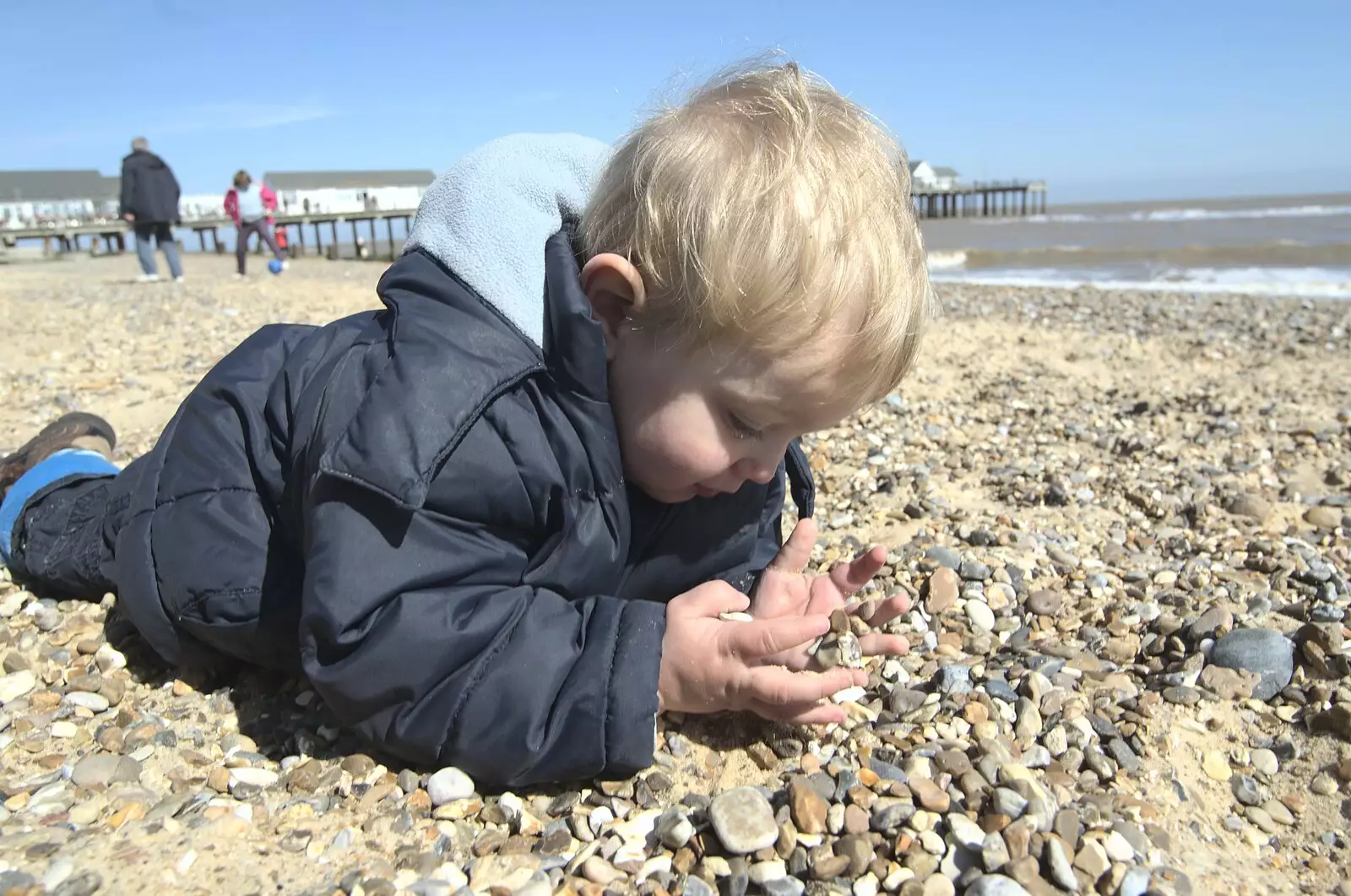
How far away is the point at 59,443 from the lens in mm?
3756

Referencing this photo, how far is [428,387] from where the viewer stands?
1935 mm

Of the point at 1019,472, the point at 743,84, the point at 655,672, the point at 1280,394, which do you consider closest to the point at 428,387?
the point at 655,672

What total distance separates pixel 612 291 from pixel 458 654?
85cm

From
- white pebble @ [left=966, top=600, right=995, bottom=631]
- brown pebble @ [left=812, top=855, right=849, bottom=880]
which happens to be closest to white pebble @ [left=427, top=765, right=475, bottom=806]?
brown pebble @ [left=812, top=855, right=849, bottom=880]

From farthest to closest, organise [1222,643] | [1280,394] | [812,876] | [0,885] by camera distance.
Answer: [1280,394]
[1222,643]
[812,876]
[0,885]

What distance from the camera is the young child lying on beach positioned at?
74.9 inches

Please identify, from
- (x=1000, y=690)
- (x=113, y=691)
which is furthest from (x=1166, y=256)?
(x=113, y=691)

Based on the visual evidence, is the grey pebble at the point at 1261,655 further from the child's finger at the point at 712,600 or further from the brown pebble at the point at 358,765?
the brown pebble at the point at 358,765

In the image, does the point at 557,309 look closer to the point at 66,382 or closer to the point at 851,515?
the point at 851,515

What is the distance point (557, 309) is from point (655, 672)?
0.82 m

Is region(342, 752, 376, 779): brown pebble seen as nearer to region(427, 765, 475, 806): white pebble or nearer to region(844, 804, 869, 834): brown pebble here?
region(427, 765, 475, 806): white pebble

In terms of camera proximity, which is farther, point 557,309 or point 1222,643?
point 1222,643

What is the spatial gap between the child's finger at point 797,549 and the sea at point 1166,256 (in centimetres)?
1098

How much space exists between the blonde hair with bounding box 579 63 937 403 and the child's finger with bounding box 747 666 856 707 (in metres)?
0.63
